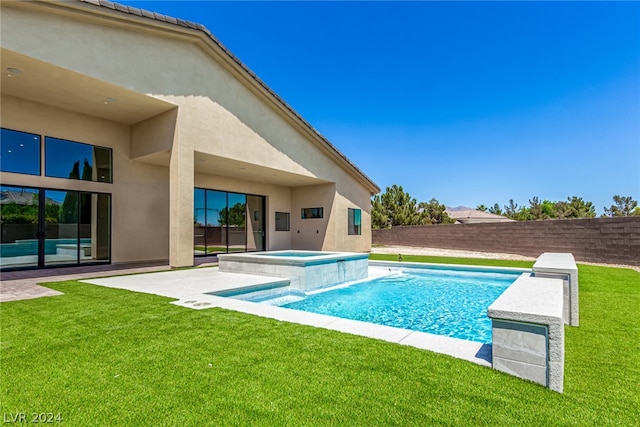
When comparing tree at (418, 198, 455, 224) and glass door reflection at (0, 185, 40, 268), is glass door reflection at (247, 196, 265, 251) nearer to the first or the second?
glass door reflection at (0, 185, 40, 268)

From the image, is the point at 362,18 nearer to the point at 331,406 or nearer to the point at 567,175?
the point at 331,406

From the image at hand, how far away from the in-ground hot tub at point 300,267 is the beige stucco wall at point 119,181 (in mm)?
4765

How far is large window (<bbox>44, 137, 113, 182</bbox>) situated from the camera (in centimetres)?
1084

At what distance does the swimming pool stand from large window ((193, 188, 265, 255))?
7.40 metres

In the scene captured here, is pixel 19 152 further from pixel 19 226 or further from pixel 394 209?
pixel 394 209

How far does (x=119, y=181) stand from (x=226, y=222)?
17.5 ft

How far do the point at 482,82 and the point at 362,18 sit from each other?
894 centimetres

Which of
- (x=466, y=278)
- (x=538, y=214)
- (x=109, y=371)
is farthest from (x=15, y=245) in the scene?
(x=538, y=214)

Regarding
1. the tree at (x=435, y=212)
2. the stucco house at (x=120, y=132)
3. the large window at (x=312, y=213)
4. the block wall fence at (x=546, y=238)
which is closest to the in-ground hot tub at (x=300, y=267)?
the stucco house at (x=120, y=132)

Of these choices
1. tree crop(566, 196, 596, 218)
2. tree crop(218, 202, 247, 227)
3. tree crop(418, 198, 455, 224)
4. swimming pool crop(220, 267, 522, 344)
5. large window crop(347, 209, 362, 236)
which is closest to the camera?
swimming pool crop(220, 267, 522, 344)

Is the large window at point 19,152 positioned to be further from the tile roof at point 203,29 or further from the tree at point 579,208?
the tree at point 579,208

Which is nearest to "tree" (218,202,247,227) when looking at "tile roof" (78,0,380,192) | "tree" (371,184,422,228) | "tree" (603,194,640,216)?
"tile roof" (78,0,380,192)

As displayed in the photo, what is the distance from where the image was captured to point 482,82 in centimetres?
2061

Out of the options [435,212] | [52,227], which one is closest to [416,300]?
[52,227]
